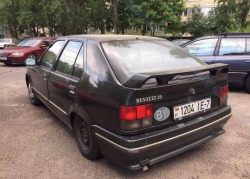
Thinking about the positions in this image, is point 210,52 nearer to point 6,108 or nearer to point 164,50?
point 164,50

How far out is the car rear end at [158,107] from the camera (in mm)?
2357

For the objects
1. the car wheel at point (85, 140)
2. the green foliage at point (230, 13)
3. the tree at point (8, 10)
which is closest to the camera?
the car wheel at point (85, 140)

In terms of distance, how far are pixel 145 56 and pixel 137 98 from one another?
91 cm

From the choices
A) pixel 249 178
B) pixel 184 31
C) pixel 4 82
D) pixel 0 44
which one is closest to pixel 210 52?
pixel 249 178

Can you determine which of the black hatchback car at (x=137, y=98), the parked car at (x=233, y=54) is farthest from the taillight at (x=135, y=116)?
the parked car at (x=233, y=54)

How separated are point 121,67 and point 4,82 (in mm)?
6905

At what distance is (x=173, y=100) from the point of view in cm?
256

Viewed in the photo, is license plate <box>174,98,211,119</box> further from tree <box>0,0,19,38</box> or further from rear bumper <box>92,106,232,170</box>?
tree <box>0,0,19,38</box>

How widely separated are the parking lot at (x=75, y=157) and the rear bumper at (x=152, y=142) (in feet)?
1.12

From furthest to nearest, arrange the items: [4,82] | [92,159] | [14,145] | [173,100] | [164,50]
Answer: [4,82] → [14,145] → [164,50] → [92,159] → [173,100]

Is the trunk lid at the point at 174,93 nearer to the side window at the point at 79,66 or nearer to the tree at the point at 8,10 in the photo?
the side window at the point at 79,66

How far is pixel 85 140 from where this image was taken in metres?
3.18

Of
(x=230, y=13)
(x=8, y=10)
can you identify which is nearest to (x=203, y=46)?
(x=230, y=13)

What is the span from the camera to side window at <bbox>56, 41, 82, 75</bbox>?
11.1 ft
